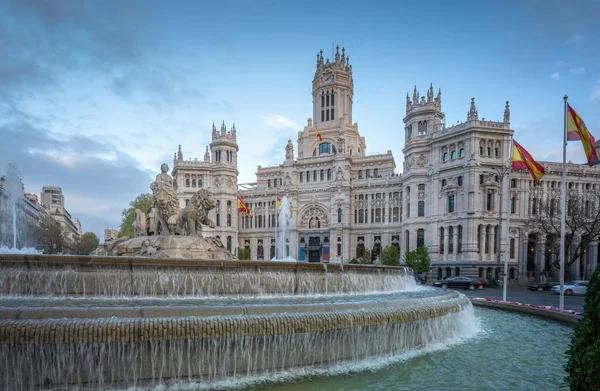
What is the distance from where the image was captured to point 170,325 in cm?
549

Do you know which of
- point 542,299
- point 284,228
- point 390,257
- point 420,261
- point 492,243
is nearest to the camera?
point 542,299

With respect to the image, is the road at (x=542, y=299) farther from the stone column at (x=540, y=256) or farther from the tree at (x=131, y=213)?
the tree at (x=131, y=213)

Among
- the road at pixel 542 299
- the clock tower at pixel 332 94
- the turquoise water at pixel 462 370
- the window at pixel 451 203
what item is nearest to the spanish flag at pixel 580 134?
the road at pixel 542 299

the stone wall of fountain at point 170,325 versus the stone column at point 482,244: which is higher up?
the stone wall of fountain at point 170,325

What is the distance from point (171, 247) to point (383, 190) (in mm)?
51701

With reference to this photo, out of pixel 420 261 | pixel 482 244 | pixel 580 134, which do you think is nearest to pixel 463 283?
pixel 420 261

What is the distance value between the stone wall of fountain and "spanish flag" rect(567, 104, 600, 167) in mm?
9185

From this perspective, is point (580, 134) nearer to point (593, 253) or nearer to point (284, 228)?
point (593, 253)

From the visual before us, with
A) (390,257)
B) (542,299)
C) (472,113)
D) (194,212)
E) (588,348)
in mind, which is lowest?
(390,257)

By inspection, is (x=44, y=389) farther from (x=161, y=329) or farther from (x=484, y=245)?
(x=484, y=245)

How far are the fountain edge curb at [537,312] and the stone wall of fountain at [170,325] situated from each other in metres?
4.57

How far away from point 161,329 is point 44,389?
6.23 feet

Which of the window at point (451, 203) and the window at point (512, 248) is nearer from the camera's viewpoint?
the window at point (512, 248)

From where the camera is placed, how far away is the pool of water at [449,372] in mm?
6113
